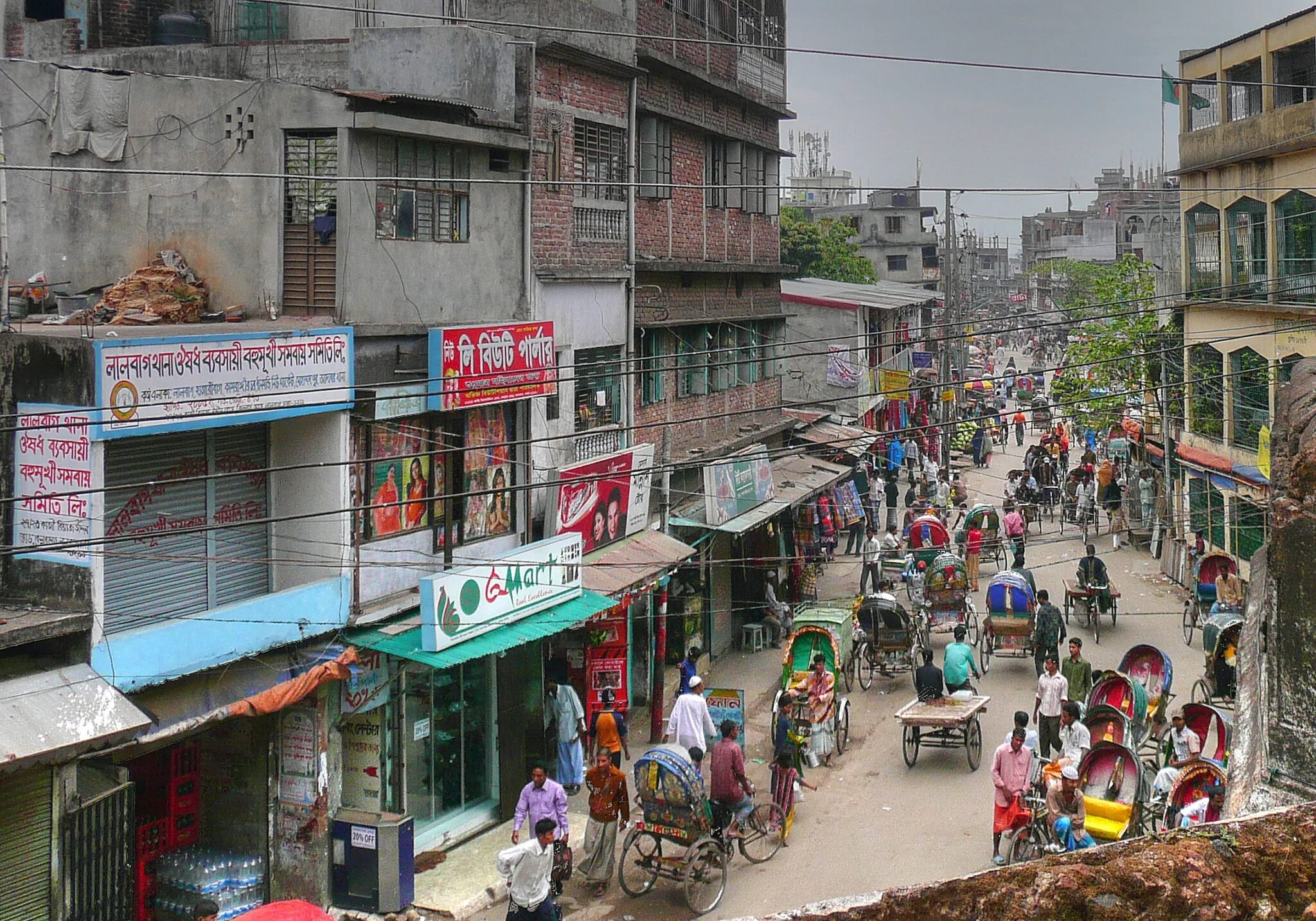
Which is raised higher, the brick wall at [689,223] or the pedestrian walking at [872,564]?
the brick wall at [689,223]

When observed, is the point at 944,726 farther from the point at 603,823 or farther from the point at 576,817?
the point at 603,823

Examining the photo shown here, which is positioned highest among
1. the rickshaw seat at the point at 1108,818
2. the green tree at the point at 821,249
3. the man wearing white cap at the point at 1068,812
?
the green tree at the point at 821,249

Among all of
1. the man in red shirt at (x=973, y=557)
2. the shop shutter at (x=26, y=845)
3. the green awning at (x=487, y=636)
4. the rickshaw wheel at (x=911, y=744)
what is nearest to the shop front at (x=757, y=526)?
the man in red shirt at (x=973, y=557)

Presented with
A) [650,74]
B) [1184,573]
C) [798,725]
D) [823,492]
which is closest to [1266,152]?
[1184,573]

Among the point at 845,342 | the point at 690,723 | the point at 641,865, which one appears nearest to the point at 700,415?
the point at 690,723

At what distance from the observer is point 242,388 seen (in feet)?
41.0

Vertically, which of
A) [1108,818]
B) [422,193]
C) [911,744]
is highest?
[422,193]

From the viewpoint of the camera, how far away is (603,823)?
1402 centimetres

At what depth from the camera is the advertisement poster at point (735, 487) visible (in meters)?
21.7

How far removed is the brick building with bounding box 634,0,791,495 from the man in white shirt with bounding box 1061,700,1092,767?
644 cm

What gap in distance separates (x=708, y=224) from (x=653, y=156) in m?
2.55

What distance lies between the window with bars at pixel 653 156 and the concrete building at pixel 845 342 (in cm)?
772

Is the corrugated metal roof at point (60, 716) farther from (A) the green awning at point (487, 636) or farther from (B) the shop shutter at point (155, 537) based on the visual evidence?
(A) the green awning at point (487, 636)

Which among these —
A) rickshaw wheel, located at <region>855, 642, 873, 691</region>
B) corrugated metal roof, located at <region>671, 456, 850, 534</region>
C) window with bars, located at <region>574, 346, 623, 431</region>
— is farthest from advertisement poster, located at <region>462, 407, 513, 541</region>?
rickshaw wheel, located at <region>855, 642, 873, 691</region>
